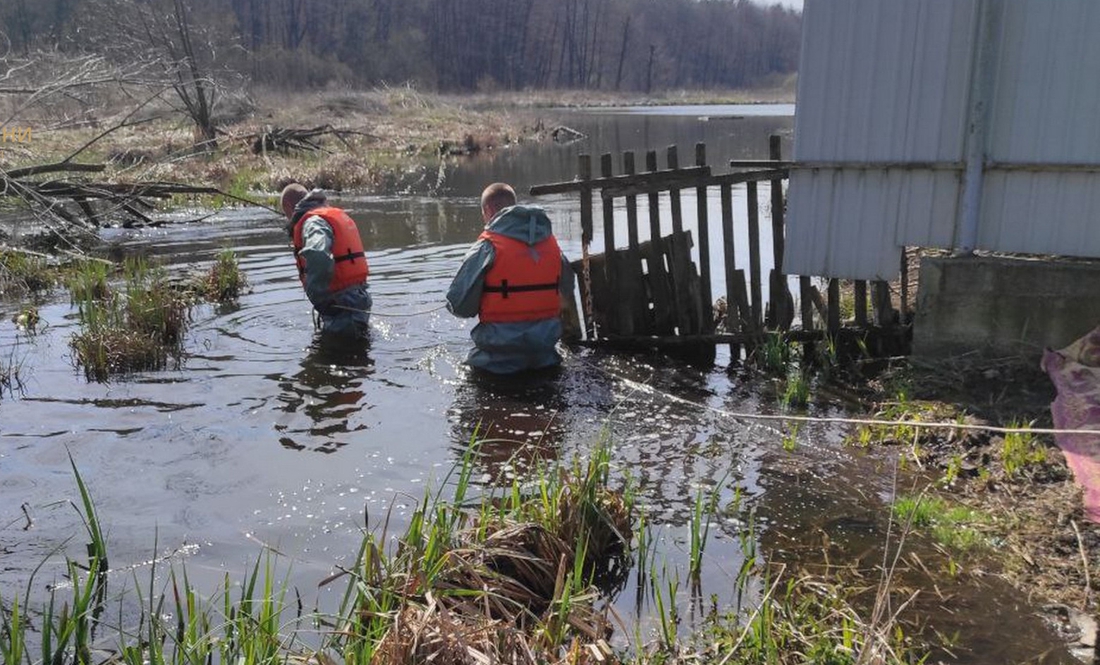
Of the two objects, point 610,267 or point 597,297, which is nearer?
point 610,267

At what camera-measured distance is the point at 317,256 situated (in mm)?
8859

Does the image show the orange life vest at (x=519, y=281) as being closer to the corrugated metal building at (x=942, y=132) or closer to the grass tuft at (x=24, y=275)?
the corrugated metal building at (x=942, y=132)

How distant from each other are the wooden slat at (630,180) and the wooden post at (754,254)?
1.52ft

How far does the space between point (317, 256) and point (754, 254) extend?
13.3 feet

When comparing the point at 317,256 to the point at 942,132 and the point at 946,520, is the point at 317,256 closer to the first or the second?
the point at 942,132

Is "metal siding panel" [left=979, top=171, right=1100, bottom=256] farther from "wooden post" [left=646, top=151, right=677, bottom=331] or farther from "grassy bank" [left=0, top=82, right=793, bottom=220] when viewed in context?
"grassy bank" [left=0, top=82, right=793, bottom=220]

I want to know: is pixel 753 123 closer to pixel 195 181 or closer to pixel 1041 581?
pixel 195 181

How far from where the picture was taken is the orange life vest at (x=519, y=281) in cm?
780

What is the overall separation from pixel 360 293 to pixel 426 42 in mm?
107814

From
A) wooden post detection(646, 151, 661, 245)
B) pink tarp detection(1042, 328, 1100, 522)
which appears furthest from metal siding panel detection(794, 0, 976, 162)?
pink tarp detection(1042, 328, 1100, 522)

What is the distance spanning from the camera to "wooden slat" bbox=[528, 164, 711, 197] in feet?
27.8

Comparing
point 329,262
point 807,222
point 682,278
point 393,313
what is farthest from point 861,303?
point 393,313

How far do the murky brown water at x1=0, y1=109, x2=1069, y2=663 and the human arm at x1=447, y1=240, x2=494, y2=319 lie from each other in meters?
0.75

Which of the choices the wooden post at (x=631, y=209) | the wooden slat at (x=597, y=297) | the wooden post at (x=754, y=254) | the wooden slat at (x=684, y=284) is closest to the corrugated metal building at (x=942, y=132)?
the wooden post at (x=754, y=254)
